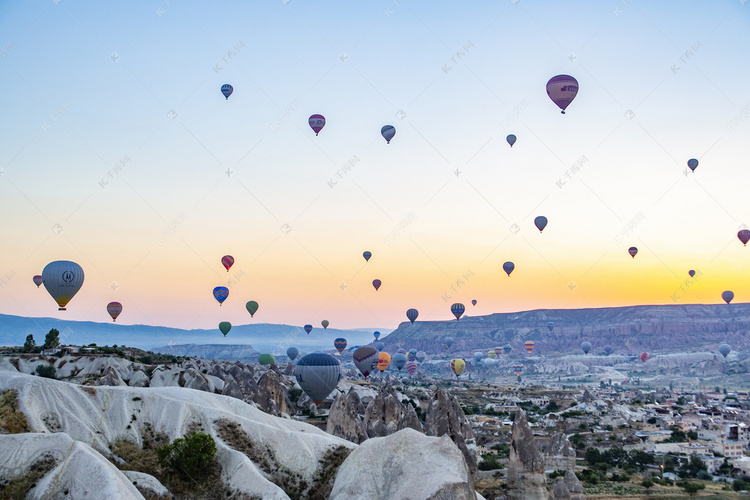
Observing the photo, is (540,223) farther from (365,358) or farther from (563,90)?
(365,358)

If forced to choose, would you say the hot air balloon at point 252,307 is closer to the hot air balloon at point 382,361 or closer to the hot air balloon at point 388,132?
the hot air balloon at point 382,361

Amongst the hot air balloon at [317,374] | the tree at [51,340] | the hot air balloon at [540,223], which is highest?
the hot air balloon at [540,223]

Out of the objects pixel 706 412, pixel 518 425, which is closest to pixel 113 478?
pixel 518 425

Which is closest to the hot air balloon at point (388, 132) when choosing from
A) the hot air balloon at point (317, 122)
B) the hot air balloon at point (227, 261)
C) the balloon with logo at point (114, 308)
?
the hot air balloon at point (317, 122)

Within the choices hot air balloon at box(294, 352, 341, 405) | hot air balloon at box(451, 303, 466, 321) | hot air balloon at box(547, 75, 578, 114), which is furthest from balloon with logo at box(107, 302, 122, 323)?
hot air balloon at box(547, 75, 578, 114)

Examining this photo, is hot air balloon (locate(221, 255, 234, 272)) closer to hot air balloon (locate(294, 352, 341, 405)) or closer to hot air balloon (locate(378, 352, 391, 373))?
hot air balloon (locate(294, 352, 341, 405))

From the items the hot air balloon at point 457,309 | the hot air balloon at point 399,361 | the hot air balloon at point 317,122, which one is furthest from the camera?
the hot air balloon at point 399,361

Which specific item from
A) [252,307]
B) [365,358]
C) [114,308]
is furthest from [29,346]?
[365,358]
